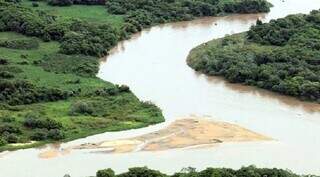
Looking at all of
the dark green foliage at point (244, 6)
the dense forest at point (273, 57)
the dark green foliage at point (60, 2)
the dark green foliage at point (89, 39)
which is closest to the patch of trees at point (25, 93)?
the dark green foliage at point (89, 39)

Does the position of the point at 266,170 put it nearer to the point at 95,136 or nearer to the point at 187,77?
the point at 95,136

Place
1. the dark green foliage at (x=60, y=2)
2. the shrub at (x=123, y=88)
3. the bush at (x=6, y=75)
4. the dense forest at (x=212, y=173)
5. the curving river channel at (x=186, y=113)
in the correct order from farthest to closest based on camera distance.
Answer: the dark green foliage at (x=60, y=2)
the bush at (x=6, y=75)
the shrub at (x=123, y=88)
the curving river channel at (x=186, y=113)
the dense forest at (x=212, y=173)

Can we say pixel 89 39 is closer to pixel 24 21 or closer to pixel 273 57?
pixel 24 21

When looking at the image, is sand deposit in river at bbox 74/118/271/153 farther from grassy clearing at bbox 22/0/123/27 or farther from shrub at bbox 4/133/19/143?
grassy clearing at bbox 22/0/123/27

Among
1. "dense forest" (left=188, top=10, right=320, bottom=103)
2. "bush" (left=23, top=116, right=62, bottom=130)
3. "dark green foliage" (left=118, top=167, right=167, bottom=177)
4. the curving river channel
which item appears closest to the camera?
"dark green foliage" (left=118, top=167, right=167, bottom=177)

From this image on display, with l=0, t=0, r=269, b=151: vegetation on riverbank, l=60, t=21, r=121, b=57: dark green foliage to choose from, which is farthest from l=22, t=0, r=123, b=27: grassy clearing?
l=60, t=21, r=121, b=57: dark green foliage

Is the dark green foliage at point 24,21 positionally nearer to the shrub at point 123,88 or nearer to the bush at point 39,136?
the shrub at point 123,88

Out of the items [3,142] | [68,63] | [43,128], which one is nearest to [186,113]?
[43,128]
